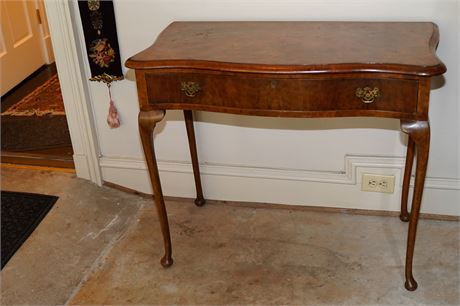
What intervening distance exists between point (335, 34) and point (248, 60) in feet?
1.09

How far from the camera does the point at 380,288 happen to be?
1.97m

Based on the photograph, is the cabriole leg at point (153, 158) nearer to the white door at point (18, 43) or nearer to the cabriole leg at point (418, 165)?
the cabriole leg at point (418, 165)

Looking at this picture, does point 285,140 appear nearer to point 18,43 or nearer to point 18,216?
point 18,216

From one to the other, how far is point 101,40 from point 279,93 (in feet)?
2.93

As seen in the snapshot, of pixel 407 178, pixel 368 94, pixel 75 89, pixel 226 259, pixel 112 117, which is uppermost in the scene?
pixel 368 94

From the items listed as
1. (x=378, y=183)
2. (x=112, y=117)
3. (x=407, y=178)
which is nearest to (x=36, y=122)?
(x=112, y=117)

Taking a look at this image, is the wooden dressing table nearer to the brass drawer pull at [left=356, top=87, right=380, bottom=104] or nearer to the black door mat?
the brass drawer pull at [left=356, top=87, right=380, bottom=104]

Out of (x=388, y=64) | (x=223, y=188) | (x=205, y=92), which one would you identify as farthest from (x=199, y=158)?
(x=388, y=64)

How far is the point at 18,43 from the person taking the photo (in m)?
3.59

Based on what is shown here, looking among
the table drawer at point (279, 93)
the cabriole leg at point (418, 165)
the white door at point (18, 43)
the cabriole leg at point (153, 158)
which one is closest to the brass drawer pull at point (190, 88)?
the table drawer at point (279, 93)

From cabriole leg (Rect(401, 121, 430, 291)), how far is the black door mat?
142 cm

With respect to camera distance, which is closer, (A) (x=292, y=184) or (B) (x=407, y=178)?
(B) (x=407, y=178)

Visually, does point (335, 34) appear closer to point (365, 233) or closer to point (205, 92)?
point (205, 92)

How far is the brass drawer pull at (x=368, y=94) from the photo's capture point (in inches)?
64.1
